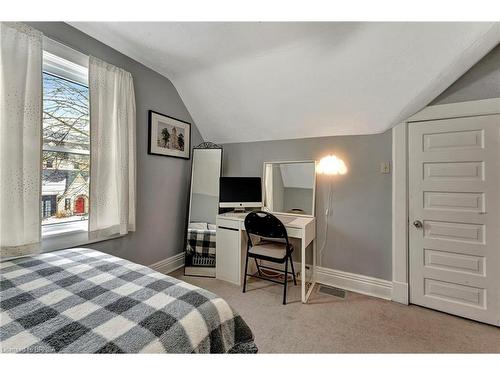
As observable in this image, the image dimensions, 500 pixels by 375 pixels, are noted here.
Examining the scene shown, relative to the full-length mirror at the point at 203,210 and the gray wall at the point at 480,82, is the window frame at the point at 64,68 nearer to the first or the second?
the full-length mirror at the point at 203,210

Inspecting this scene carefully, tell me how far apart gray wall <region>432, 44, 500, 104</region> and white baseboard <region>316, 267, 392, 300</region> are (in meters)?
1.83

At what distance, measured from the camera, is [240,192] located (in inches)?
105

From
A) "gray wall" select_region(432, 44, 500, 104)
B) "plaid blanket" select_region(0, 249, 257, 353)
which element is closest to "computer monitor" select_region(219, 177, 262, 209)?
"plaid blanket" select_region(0, 249, 257, 353)

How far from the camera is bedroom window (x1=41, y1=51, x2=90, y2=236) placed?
1642 millimetres

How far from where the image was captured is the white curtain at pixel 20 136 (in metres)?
1.30

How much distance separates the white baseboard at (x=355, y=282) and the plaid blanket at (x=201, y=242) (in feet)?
4.31

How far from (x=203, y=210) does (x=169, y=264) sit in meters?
0.76

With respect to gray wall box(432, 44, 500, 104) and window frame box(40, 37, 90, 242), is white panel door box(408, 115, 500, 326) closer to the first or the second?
gray wall box(432, 44, 500, 104)

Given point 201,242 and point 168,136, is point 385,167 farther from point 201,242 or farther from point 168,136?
point 168,136

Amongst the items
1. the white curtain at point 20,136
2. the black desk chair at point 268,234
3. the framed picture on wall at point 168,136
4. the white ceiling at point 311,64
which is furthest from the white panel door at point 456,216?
the white curtain at point 20,136
